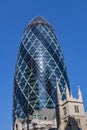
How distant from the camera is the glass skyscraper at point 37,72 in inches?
4077

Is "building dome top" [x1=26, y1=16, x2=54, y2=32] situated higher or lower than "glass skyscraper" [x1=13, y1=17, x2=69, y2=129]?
higher

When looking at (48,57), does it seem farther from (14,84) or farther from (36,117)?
(36,117)

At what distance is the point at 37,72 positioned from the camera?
108625 millimetres

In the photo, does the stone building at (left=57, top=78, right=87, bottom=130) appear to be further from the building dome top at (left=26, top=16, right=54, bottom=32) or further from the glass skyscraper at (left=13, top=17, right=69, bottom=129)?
the building dome top at (left=26, top=16, right=54, bottom=32)

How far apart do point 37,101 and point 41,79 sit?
7.78 metres

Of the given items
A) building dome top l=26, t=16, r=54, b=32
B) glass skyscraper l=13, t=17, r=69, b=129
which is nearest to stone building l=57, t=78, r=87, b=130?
glass skyscraper l=13, t=17, r=69, b=129

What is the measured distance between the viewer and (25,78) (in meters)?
109

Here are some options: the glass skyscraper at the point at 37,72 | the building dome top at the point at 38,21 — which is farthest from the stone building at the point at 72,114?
the building dome top at the point at 38,21

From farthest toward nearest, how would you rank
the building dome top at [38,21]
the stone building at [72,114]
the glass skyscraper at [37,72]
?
1. the building dome top at [38,21]
2. the glass skyscraper at [37,72]
3. the stone building at [72,114]

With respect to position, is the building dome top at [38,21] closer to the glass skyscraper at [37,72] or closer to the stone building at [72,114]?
the glass skyscraper at [37,72]

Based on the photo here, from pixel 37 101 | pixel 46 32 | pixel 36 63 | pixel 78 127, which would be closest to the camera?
pixel 78 127

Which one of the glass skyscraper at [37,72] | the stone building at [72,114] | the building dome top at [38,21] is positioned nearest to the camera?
the stone building at [72,114]

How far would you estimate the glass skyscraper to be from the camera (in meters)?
104

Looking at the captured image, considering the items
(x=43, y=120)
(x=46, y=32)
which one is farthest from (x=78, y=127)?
(x=46, y=32)
